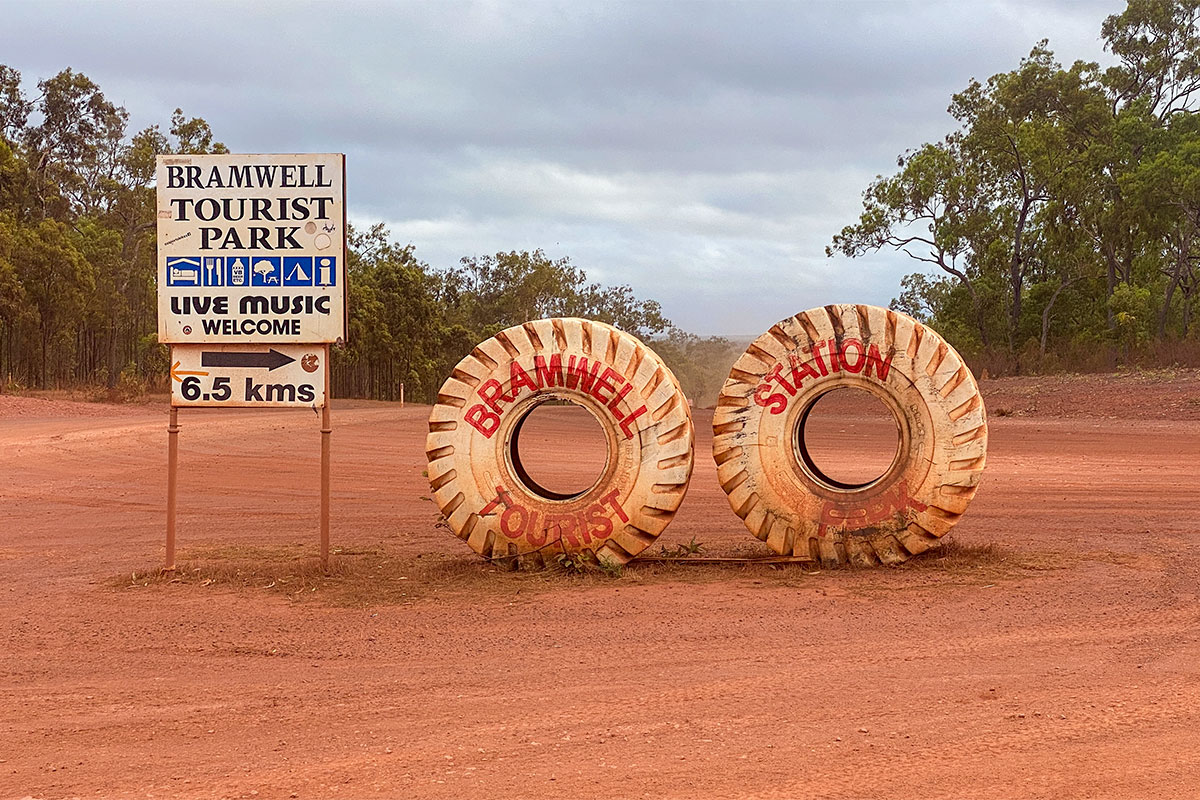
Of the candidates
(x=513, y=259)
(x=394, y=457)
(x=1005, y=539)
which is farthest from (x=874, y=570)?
(x=513, y=259)

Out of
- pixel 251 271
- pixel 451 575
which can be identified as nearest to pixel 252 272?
pixel 251 271

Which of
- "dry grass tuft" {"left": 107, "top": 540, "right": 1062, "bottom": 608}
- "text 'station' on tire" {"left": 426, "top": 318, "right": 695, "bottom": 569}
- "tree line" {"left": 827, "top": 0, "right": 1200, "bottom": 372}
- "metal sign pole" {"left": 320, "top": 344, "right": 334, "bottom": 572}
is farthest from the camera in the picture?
"tree line" {"left": 827, "top": 0, "right": 1200, "bottom": 372}

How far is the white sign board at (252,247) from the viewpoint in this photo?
324 inches

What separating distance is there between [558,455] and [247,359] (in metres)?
11.7

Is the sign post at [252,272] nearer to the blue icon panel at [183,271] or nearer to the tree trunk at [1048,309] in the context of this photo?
the blue icon panel at [183,271]

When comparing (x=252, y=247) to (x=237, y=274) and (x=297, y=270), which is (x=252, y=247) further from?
(x=297, y=270)

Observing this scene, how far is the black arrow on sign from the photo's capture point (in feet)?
27.2

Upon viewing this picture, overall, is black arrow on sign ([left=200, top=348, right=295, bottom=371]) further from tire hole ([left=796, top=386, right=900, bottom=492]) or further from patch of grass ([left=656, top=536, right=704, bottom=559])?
tire hole ([left=796, top=386, right=900, bottom=492])

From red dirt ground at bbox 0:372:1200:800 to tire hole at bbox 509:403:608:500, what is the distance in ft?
3.12

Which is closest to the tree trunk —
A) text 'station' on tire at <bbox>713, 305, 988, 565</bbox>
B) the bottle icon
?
text 'station' on tire at <bbox>713, 305, 988, 565</bbox>

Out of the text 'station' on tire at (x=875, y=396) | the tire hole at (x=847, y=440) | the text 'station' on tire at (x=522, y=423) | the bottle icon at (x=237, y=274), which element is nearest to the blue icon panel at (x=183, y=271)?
the bottle icon at (x=237, y=274)

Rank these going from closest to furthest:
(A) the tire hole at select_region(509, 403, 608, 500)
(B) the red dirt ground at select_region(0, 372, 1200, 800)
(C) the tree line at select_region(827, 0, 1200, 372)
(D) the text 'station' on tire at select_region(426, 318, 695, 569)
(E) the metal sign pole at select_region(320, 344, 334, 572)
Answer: (B) the red dirt ground at select_region(0, 372, 1200, 800)
(D) the text 'station' on tire at select_region(426, 318, 695, 569)
(E) the metal sign pole at select_region(320, 344, 334, 572)
(A) the tire hole at select_region(509, 403, 608, 500)
(C) the tree line at select_region(827, 0, 1200, 372)

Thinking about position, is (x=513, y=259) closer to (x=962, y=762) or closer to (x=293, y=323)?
(x=293, y=323)

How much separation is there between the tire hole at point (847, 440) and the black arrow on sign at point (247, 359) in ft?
13.2
